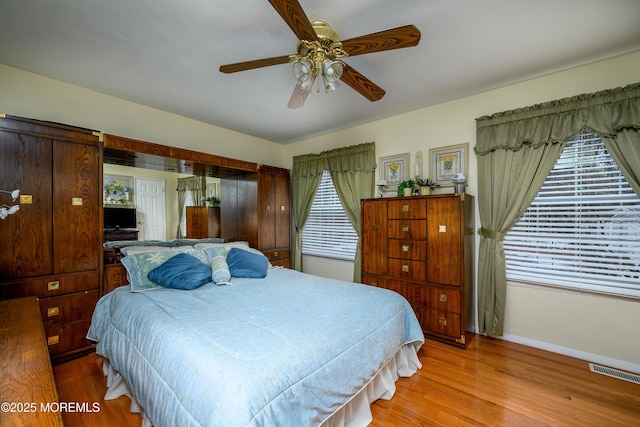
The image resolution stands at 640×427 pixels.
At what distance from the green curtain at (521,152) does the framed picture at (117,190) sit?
4.01 metres

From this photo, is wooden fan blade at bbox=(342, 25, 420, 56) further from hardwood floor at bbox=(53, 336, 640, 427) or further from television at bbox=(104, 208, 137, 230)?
television at bbox=(104, 208, 137, 230)

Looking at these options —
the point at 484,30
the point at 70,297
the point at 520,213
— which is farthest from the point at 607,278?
the point at 70,297

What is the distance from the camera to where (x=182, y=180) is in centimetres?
356

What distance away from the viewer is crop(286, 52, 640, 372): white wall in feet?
7.35

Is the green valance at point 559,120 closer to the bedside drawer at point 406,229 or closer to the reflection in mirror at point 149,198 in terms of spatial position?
the bedside drawer at point 406,229

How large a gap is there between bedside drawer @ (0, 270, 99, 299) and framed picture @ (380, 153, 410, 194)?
349cm

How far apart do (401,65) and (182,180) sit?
3020mm

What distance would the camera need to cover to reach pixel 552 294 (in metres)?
2.55

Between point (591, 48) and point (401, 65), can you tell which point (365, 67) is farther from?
point (591, 48)

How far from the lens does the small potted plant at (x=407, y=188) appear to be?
3137mm

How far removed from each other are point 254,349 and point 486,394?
1844 mm

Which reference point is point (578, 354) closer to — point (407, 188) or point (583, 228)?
point (583, 228)

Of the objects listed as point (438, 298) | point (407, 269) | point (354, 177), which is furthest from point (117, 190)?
point (438, 298)

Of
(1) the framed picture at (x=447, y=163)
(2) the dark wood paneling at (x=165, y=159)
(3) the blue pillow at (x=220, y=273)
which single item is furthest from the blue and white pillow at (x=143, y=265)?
(1) the framed picture at (x=447, y=163)
